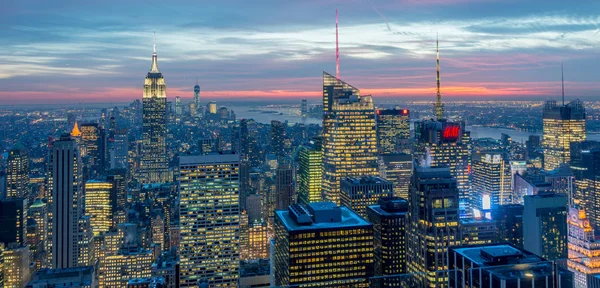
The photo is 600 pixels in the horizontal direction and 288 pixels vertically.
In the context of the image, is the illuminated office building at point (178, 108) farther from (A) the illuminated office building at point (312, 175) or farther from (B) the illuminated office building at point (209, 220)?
(B) the illuminated office building at point (209, 220)

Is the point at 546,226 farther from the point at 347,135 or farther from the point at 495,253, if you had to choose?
the point at 347,135

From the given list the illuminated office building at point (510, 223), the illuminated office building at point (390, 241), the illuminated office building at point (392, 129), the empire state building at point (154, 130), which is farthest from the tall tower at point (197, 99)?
the illuminated office building at point (510, 223)

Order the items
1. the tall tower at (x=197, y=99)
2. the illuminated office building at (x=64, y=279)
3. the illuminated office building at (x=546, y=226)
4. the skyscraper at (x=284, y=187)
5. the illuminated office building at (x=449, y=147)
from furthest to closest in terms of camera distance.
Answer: the tall tower at (x=197, y=99)
the skyscraper at (x=284, y=187)
the illuminated office building at (x=449, y=147)
the illuminated office building at (x=546, y=226)
the illuminated office building at (x=64, y=279)

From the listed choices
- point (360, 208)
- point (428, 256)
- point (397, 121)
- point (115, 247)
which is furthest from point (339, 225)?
point (397, 121)

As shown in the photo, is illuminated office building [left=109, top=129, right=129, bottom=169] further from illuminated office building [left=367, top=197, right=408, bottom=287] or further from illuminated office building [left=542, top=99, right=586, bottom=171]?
illuminated office building [left=542, top=99, right=586, bottom=171]

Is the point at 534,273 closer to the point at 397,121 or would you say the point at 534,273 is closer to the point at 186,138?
the point at 397,121

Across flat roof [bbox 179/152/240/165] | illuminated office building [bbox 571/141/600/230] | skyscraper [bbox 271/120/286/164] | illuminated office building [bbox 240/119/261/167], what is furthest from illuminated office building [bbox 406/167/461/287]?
illuminated office building [bbox 240/119/261/167]
